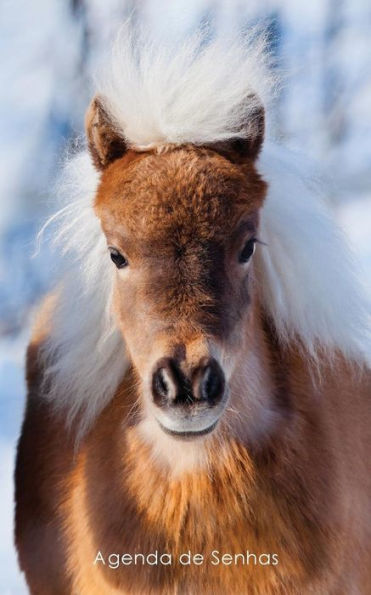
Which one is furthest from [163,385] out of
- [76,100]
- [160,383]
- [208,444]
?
[76,100]

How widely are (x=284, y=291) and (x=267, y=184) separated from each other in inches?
10.0

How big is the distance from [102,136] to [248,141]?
29 cm

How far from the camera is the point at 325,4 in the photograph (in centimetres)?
288

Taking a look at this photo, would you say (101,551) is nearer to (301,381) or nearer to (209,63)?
(301,381)

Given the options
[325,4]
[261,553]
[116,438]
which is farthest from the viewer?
[325,4]

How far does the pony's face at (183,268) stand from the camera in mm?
1347

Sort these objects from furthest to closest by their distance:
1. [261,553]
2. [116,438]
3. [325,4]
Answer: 1. [325,4]
2. [116,438]
3. [261,553]

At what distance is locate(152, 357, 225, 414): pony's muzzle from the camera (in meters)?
1.31

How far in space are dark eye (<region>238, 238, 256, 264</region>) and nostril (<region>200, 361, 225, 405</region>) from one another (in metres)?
0.27

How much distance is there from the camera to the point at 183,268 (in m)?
1.42

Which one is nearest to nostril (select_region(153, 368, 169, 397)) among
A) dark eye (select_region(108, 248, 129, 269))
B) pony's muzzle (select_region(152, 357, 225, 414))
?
pony's muzzle (select_region(152, 357, 225, 414))

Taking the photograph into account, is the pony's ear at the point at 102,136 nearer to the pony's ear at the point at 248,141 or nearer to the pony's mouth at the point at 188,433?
the pony's ear at the point at 248,141

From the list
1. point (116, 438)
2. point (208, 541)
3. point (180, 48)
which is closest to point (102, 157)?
point (180, 48)

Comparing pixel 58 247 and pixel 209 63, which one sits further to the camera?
pixel 58 247
